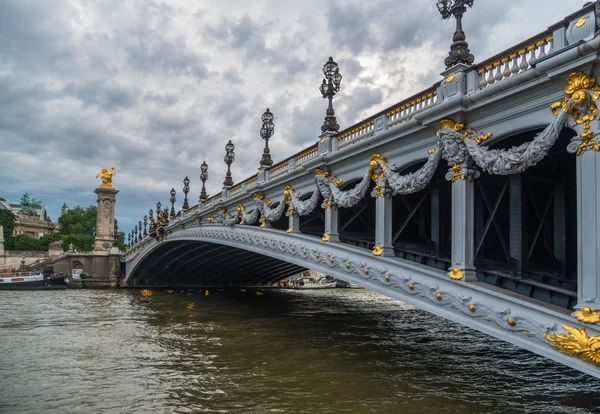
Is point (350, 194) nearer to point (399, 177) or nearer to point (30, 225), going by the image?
point (399, 177)

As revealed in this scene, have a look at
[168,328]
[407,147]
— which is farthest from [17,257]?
[407,147]

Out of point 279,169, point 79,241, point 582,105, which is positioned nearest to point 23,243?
point 79,241

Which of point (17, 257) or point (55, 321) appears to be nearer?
point (55, 321)

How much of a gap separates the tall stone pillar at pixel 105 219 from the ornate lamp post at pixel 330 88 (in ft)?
182

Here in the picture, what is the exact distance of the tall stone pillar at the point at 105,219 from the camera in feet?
219

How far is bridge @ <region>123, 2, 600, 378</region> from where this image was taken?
335 inches

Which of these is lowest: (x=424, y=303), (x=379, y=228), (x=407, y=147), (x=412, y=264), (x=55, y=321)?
(x=55, y=321)

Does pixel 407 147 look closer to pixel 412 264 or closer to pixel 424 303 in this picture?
pixel 412 264

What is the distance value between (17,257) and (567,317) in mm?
79430

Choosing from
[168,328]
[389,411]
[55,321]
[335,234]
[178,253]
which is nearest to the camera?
[389,411]

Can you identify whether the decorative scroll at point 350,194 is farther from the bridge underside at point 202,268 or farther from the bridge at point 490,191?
the bridge underside at point 202,268

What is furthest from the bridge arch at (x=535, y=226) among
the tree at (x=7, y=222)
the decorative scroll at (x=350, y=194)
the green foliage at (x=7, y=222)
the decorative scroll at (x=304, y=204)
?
the tree at (x=7, y=222)

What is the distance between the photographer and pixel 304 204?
1859 centimetres

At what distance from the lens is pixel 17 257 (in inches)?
2936
